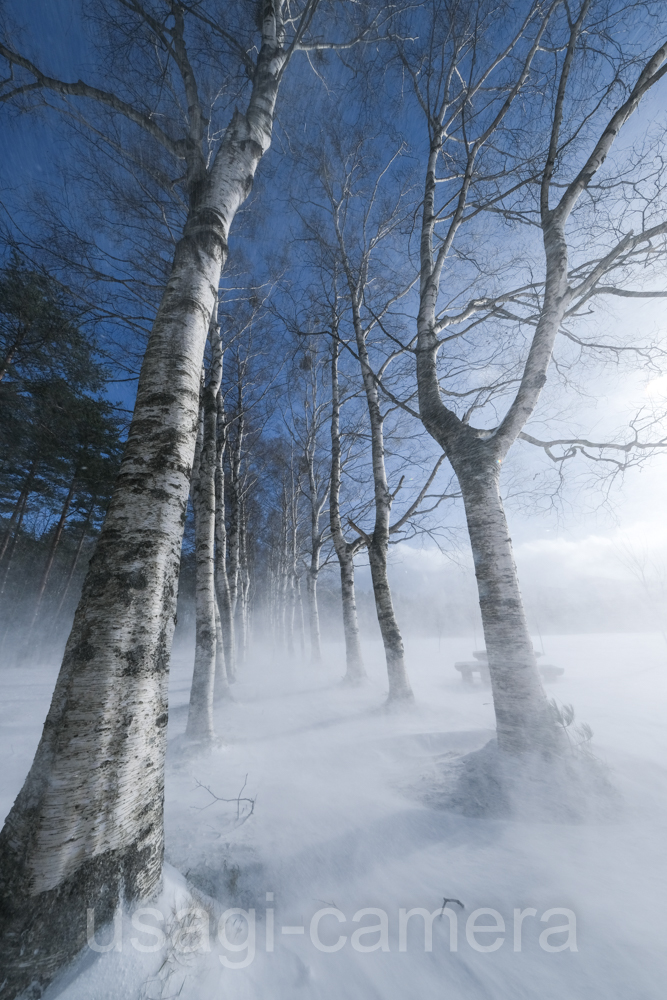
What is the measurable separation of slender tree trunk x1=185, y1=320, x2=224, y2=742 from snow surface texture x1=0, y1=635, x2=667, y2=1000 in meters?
0.63

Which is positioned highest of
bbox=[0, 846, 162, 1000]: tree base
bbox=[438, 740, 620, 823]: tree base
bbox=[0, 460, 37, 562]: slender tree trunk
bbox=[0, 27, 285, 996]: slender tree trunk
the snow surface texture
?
bbox=[0, 460, 37, 562]: slender tree trunk

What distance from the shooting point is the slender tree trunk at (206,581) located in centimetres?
457

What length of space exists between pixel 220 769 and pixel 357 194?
449 inches

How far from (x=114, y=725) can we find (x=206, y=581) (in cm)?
411

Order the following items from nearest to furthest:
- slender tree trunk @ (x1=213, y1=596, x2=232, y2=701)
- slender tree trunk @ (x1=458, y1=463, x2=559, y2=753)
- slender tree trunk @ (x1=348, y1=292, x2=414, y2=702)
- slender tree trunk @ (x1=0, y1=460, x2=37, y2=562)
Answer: slender tree trunk @ (x1=458, y1=463, x2=559, y2=753), slender tree trunk @ (x1=348, y1=292, x2=414, y2=702), slender tree trunk @ (x1=213, y1=596, x2=232, y2=701), slender tree trunk @ (x1=0, y1=460, x2=37, y2=562)

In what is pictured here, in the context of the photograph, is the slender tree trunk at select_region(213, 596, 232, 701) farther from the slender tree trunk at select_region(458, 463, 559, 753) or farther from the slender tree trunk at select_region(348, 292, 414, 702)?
the slender tree trunk at select_region(458, 463, 559, 753)

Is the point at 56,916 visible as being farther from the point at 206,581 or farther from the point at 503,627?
the point at 206,581

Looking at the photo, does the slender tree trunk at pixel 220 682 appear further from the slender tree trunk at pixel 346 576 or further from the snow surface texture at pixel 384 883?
the snow surface texture at pixel 384 883

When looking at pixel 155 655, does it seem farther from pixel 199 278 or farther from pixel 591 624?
pixel 591 624

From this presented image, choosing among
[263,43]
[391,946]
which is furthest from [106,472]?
[391,946]

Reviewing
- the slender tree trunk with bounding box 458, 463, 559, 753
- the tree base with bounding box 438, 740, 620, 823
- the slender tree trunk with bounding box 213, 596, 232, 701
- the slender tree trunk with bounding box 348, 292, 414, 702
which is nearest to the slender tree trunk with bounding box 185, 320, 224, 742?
the slender tree trunk with bounding box 213, 596, 232, 701

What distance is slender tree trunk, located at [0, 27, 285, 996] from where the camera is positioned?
120 cm

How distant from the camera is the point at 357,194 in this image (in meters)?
8.31

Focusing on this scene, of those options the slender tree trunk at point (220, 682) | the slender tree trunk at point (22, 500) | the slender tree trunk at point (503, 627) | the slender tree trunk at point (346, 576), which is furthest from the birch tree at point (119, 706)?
the slender tree trunk at point (22, 500)
